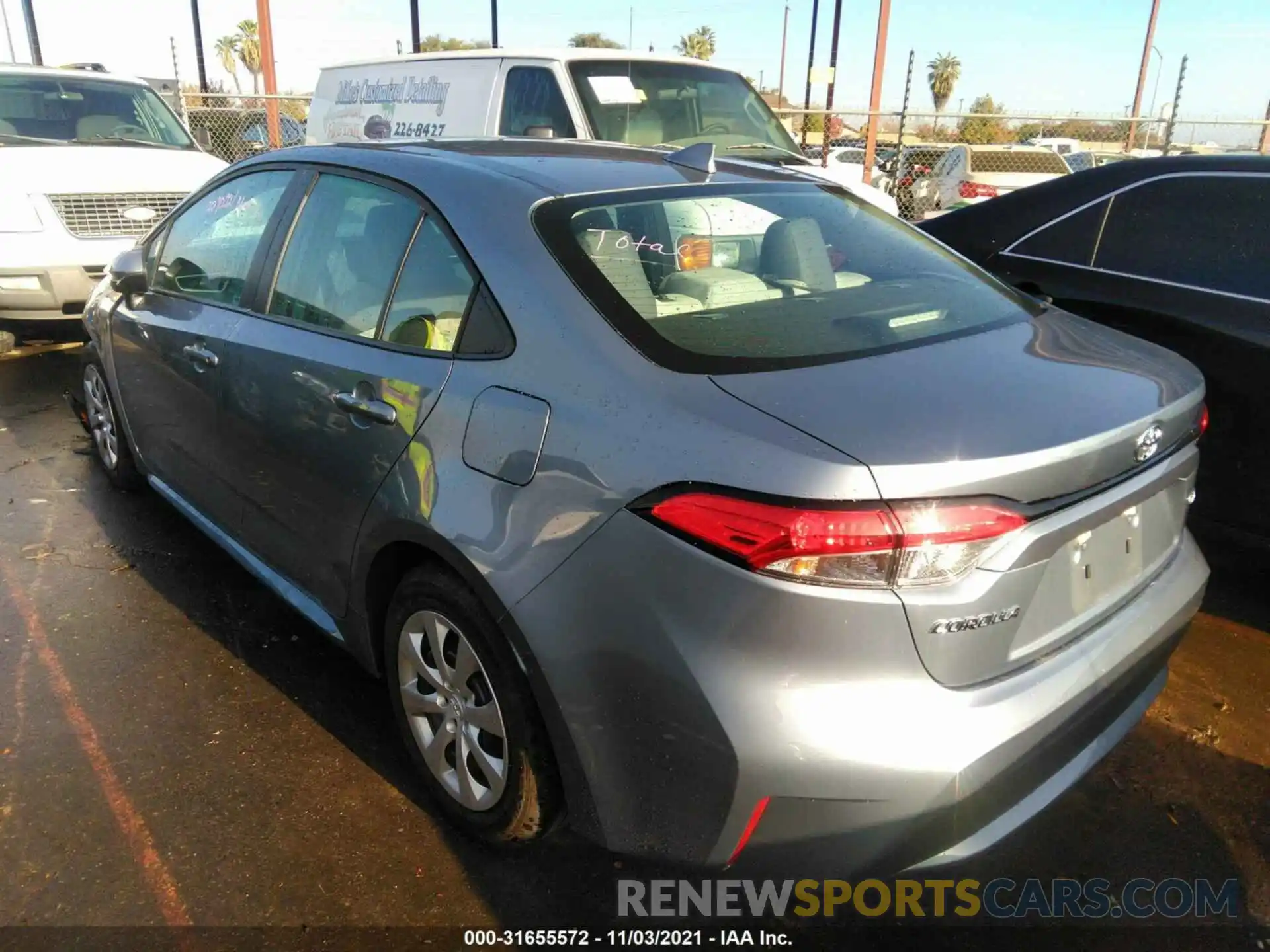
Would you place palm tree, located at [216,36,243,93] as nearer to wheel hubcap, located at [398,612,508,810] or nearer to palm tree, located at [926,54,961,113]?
palm tree, located at [926,54,961,113]

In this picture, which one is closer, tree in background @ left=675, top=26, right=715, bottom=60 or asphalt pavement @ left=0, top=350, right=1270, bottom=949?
asphalt pavement @ left=0, top=350, right=1270, bottom=949

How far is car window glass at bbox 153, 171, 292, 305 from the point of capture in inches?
128

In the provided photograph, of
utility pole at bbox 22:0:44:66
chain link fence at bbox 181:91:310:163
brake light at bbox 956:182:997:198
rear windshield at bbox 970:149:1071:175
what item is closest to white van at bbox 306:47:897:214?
chain link fence at bbox 181:91:310:163

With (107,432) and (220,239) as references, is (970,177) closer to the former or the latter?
(107,432)

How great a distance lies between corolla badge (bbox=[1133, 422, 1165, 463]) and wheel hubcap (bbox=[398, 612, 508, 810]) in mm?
1468

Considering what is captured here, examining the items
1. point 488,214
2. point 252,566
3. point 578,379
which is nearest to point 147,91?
point 252,566

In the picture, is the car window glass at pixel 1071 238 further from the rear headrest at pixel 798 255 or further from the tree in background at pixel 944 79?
the tree in background at pixel 944 79

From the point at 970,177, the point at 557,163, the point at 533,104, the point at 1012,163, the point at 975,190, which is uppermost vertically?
the point at 533,104

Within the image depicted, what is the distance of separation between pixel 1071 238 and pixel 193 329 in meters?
3.50

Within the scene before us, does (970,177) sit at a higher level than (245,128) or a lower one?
lower

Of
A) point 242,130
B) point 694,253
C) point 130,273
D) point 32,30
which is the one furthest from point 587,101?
point 32,30

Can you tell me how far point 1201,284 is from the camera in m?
3.69

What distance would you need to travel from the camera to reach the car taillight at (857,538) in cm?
169

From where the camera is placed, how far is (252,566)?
10.7 ft
